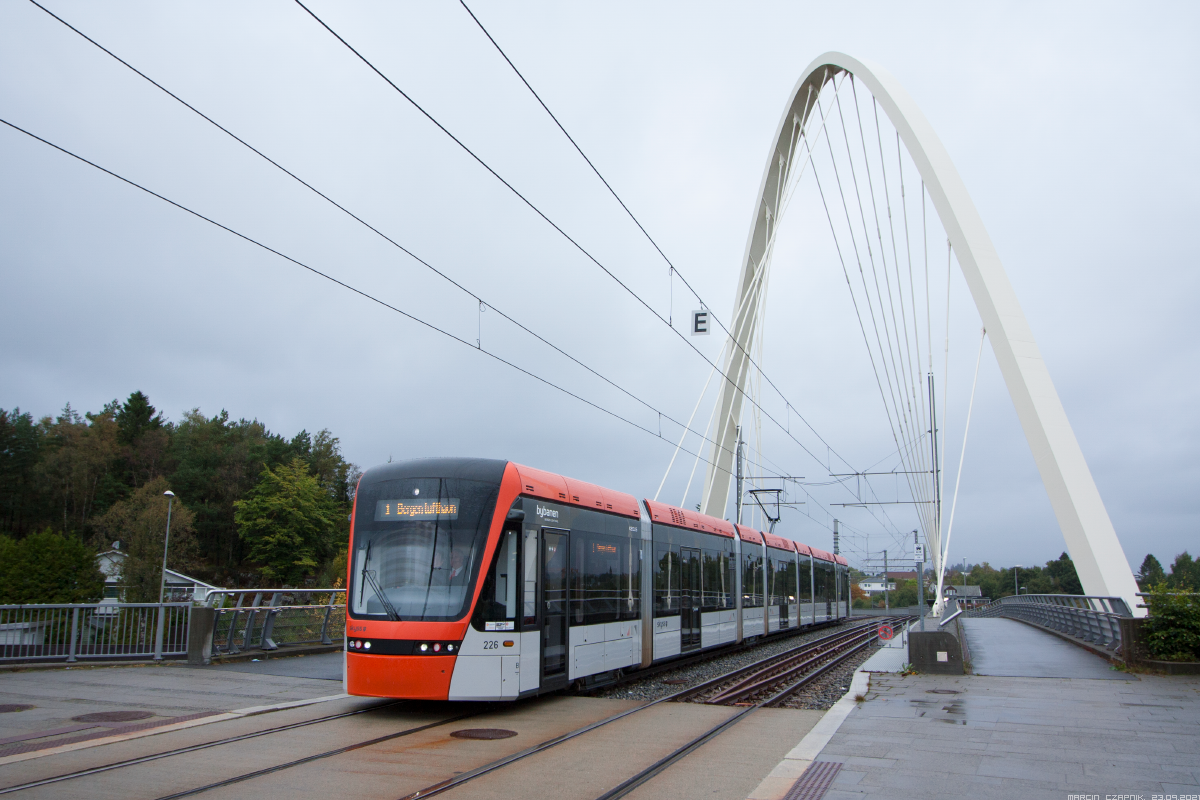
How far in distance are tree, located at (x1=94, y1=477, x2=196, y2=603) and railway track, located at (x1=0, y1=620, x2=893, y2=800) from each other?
1816 inches

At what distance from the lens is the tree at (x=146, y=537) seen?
55438mm

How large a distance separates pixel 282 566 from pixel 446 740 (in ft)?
219

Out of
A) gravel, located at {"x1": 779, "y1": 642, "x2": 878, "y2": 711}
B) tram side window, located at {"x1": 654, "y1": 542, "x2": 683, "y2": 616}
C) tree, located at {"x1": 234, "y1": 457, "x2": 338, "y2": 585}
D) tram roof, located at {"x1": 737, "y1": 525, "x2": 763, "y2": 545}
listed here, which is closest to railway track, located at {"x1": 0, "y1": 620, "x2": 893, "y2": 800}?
gravel, located at {"x1": 779, "y1": 642, "x2": 878, "y2": 711}

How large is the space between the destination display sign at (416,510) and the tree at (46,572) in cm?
4166

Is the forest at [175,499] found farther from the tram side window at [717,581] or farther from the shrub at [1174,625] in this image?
the shrub at [1174,625]

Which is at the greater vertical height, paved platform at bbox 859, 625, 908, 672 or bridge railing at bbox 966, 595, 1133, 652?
bridge railing at bbox 966, 595, 1133, 652

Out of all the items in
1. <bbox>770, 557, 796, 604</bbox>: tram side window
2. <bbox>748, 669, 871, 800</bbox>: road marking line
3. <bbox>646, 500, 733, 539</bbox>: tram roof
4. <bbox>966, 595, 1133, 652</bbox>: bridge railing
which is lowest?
<bbox>748, 669, 871, 800</bbox>: road marking line

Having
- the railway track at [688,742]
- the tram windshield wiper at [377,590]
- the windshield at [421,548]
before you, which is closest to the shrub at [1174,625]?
the railway track at [688,742]

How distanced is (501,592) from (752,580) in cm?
1364

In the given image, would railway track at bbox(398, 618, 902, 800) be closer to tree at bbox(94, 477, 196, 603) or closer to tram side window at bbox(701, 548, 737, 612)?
tram side window at bbox(701, 548, 737, 612)

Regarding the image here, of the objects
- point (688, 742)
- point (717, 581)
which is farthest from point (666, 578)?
point (688, 742)

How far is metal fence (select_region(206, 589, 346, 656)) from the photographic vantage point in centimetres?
1547

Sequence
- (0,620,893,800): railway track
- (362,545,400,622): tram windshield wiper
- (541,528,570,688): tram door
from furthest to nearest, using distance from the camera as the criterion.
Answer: (541,528,570,688): tram door < (362,545,400,622): tram windshield wiper < (0,620,893,800): railway track

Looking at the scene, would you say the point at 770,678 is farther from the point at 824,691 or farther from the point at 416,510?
the point at 416,510
